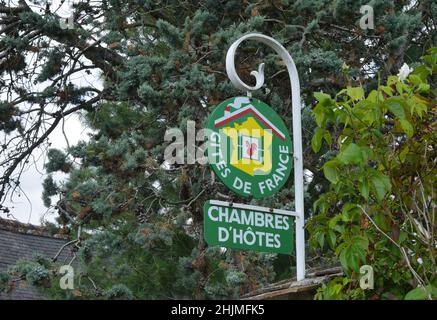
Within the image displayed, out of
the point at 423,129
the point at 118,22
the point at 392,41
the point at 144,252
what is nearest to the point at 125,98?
the point at 118,22

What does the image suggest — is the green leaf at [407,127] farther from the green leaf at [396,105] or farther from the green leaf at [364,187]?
the green leaf at [364,187]

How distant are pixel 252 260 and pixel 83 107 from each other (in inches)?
123

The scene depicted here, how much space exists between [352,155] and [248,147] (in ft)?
3.63

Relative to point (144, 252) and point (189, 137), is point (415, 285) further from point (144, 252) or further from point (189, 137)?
point (144, 252)

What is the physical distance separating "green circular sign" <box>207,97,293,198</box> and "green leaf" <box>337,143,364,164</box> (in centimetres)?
102

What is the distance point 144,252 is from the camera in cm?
1122

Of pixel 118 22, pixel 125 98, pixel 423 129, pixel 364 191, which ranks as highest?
pixel 118 22

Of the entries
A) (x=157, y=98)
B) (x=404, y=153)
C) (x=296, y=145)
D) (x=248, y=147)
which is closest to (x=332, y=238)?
(x=404, y=153)

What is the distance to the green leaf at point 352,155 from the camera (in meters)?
4.92

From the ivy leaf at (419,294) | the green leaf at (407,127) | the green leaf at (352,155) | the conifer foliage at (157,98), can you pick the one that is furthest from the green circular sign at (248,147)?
the conifer foliage at (157,98)

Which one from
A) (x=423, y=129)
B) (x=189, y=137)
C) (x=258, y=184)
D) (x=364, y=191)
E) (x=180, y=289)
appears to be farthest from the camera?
(x=180, y=289)

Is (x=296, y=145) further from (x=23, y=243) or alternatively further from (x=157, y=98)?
(x=23, y=243)

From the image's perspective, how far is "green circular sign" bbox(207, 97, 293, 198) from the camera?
228 inches

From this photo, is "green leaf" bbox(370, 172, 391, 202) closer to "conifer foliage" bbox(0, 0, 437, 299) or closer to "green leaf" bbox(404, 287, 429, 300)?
"green leaf" bbox(404, 287, 429, 300)
